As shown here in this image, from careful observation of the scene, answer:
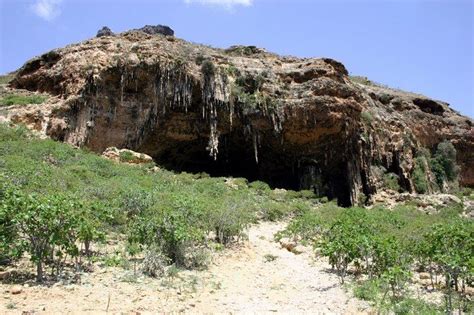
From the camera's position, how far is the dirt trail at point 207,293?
21.1ft

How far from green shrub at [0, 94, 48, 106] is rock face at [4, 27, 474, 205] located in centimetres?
91

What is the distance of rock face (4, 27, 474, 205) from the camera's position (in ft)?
72.9

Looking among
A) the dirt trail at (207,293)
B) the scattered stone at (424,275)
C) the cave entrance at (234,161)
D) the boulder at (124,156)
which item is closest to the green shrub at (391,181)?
the cave entrance at (234,161)

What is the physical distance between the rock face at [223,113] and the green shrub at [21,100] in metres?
0.91

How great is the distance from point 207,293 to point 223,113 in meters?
16.6

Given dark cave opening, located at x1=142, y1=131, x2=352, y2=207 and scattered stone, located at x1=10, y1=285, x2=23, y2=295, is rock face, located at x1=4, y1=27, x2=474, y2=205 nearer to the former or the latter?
dark cave opening, located at x1=142, y1=131, x2=352, y2=207

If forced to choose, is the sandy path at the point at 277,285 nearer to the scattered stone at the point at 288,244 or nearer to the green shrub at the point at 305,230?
the scattered stone at the point at 288,244

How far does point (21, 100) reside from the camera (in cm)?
2181

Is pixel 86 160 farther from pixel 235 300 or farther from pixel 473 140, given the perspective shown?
pixel 473 140

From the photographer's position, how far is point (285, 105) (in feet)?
78.6

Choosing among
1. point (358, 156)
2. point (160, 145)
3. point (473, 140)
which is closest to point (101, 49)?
point (160, 145)

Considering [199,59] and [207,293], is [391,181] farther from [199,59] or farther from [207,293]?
[207,293]

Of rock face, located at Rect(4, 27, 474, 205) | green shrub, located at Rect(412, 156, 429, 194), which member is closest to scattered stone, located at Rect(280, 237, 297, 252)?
rock face, located at Rect(4, 27, 474, 205)

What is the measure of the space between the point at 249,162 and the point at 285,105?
478 centimetres
